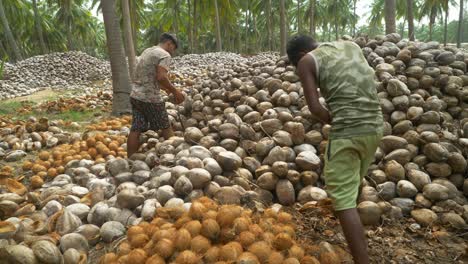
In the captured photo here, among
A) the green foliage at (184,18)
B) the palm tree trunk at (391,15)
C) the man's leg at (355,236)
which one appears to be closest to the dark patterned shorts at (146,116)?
the man's leg at (355,236)

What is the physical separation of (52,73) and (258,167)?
1319 cm

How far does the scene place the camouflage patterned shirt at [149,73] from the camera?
148 inches

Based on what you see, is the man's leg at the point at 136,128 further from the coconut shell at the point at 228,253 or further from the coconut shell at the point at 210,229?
the coconut shell at the point at 228,253

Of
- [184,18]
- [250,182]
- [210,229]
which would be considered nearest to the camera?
[210,229]

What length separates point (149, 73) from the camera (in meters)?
3.84

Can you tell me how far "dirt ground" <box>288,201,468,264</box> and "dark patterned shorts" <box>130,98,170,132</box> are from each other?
2009 mm

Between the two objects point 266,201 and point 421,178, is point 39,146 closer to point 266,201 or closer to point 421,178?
point 266,201

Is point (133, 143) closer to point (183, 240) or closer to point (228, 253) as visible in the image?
point (183, 240)

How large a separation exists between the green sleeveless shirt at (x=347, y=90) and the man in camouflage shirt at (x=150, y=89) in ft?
6.99

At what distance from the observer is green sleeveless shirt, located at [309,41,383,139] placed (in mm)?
2025

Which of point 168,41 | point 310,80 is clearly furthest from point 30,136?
point 310,80

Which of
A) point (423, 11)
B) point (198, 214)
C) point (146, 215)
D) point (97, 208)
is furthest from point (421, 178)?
point (423, 11)

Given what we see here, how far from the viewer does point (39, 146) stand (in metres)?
4.63

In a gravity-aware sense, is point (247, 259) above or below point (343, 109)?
below
